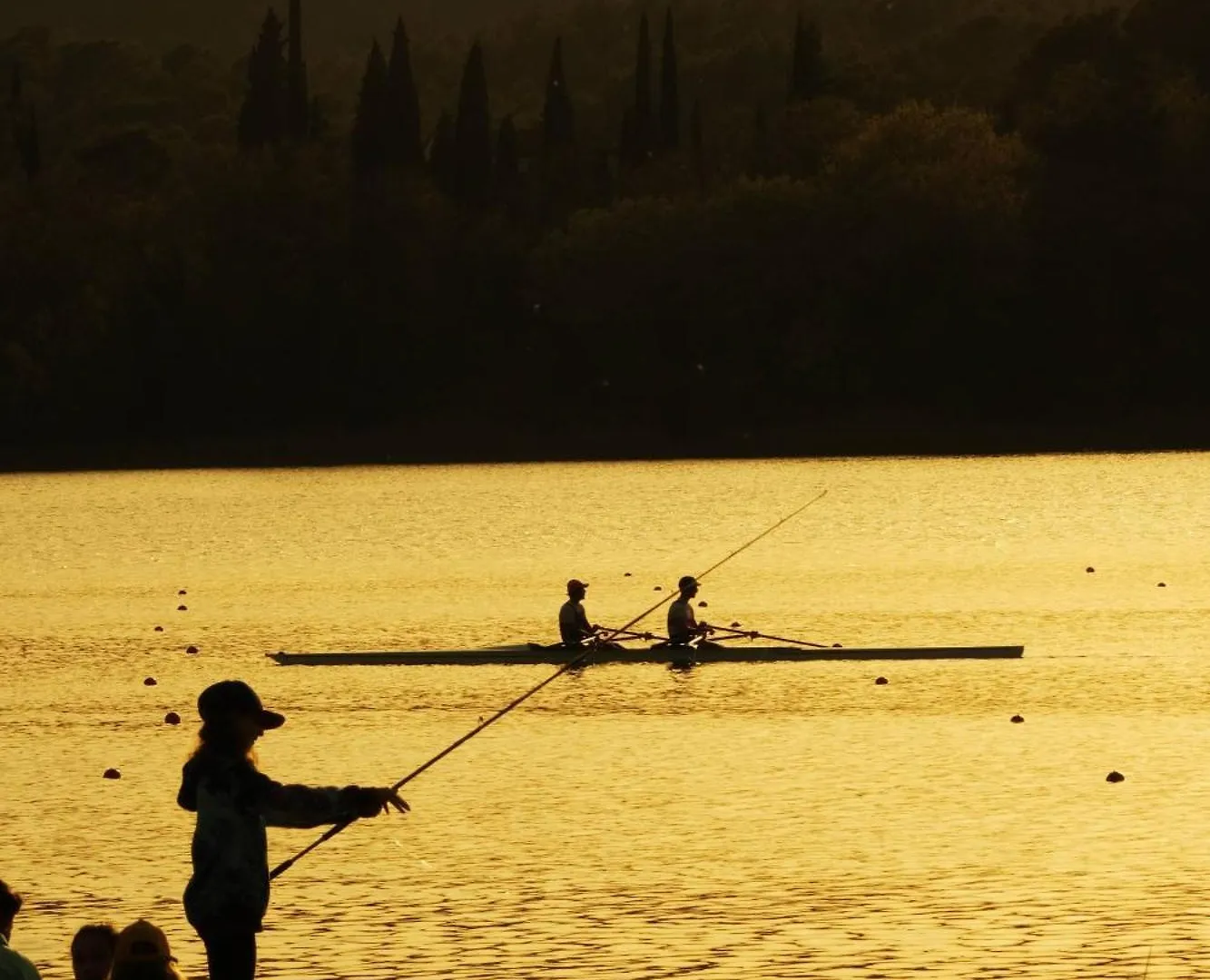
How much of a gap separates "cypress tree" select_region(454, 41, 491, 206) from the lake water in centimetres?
6432

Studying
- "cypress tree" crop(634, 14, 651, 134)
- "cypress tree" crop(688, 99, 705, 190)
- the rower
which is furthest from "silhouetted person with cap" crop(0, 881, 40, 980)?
"cypress tree" crop(634, 14, 651, 134)

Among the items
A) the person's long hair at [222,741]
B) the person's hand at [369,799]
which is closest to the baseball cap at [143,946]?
the person's hand at [369,799]

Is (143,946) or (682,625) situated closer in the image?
(143,946)

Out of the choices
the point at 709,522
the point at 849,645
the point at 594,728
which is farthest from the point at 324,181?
the point at 594,728

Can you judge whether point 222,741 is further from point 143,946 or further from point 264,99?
point 264,99

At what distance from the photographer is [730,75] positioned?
199250 millimetres

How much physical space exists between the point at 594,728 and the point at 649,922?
1123cm

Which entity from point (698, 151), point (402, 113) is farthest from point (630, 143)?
point (402, 113)

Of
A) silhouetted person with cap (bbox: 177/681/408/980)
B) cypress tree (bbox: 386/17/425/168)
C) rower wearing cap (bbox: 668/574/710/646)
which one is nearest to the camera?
silhouetted person with cap (bbox: 177/681/408/980)

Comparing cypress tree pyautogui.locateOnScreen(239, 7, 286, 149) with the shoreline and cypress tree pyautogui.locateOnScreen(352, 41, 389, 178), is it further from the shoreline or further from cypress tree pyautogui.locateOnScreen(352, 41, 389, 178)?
the shoreline

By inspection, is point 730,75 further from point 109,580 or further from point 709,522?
point 109,580

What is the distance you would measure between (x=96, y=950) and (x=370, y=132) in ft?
363

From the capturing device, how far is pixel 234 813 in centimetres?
1191

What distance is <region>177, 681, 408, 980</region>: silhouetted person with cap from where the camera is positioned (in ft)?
38.3
